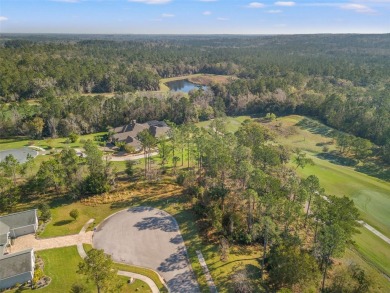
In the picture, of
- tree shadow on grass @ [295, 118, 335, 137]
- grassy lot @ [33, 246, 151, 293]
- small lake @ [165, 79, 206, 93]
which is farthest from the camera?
small lake @ [165, 79, 206, 93]

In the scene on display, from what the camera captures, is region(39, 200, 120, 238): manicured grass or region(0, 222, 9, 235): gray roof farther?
region(39, 200, 120, 238): manicured grass

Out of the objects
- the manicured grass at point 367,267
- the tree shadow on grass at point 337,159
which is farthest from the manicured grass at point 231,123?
the manicured grass at point 367,267

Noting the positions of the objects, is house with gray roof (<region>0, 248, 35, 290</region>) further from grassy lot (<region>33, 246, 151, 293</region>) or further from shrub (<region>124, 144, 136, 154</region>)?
shrub (<region>124, 144, 136, 154</region>)

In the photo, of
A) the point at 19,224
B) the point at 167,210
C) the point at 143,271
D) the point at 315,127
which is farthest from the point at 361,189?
the point at 19,224

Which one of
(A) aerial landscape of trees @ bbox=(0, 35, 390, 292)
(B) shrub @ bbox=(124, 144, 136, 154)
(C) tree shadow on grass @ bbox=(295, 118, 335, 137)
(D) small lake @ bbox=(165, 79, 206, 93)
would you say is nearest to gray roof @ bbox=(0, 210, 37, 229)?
(A) aerial landscape of trees @ bbox=(0, 35, 390, 292)

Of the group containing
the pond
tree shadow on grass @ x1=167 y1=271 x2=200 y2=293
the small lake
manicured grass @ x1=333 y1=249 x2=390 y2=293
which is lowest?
manicured grass @ x1=333 y1=249 x2=390 y2=293

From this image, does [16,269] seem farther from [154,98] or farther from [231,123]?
[231,123]
